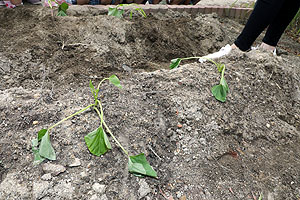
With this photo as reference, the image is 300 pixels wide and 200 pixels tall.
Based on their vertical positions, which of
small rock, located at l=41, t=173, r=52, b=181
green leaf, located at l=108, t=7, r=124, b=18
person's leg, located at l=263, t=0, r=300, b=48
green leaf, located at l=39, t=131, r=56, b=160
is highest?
person's leg, located at l=263, t=0, r=300, b=48

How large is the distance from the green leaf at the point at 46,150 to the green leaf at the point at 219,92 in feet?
3.24

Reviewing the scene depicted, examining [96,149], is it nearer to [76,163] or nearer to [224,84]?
[76,163]

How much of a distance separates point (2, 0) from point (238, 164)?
2.47 m

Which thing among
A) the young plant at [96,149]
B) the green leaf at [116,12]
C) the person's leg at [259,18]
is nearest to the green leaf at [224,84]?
the person's leg at [259,18]

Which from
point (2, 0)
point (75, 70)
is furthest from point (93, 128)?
point (2, 0)

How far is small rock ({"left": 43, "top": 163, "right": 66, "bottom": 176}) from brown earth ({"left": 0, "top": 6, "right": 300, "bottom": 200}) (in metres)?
0.01

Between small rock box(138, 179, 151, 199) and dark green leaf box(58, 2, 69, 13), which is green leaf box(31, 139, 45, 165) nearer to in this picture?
small rock box(138, 179, 151, 199)

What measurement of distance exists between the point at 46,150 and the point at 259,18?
1.73m

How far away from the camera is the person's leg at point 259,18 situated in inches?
69.8

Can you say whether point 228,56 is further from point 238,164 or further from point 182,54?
point 238,164

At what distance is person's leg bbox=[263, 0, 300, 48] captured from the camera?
1952mm

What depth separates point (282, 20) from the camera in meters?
2.03

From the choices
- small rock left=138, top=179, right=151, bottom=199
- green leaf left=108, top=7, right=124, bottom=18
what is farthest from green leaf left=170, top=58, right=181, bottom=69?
green leaf left=108, top=7, right=124, bottom=18

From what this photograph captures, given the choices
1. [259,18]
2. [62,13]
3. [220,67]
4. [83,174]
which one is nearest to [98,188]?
[83,174]
